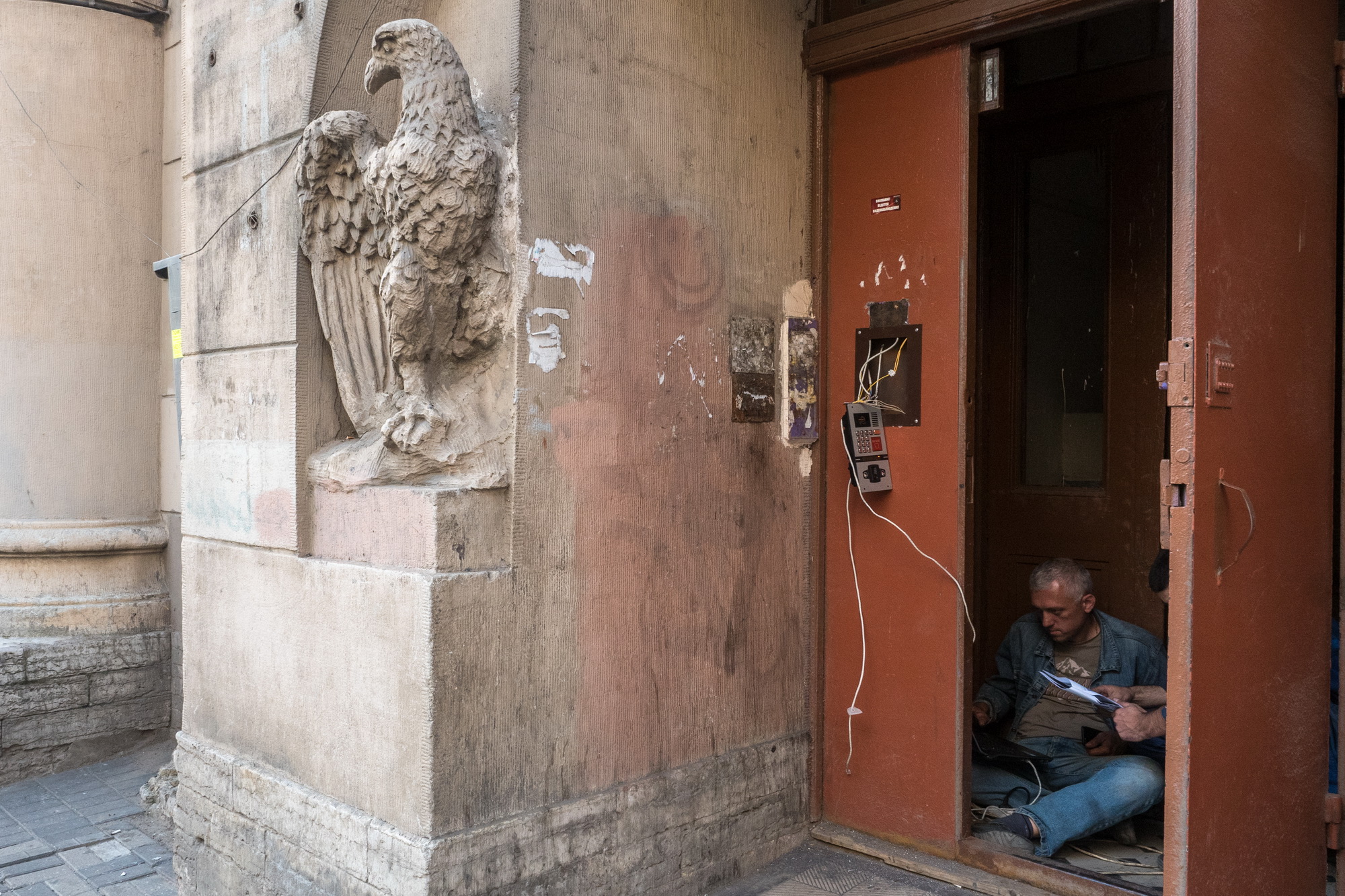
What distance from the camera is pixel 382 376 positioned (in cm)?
318

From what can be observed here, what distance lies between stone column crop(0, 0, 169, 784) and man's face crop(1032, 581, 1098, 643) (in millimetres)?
4177

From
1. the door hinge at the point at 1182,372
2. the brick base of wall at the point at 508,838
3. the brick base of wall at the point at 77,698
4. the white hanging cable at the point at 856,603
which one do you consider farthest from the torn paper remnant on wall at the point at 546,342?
the brick base of wall at the point at 77,698

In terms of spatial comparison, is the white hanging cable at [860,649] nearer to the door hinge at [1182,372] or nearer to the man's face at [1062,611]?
the man's face at [1062,611]

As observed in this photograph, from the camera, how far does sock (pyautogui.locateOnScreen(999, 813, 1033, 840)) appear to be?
348 cm

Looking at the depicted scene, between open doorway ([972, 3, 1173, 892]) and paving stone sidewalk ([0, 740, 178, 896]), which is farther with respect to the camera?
open doorway ([972, 3, 1173, 892])

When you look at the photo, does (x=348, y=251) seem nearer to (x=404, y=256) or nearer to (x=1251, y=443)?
(x=404, y=256)

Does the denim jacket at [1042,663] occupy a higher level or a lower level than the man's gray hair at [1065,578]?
lower

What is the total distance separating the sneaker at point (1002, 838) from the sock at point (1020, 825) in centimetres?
1

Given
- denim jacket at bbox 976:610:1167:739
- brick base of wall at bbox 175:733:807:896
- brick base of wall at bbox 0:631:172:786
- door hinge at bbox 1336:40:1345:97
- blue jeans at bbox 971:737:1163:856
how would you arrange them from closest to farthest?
brick base of wall at bbox 175:733:807:896 < door hinge at bbox 1336:40:1345:97 < blue jeans at bbox 971:737:1163:856 < denim jacket at bbox 976:610:1167:739 < brick base of wall at bbox 0:631:172:786

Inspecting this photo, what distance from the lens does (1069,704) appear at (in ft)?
12.7

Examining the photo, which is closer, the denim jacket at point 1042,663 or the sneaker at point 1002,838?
the sneaker at point 1002,838

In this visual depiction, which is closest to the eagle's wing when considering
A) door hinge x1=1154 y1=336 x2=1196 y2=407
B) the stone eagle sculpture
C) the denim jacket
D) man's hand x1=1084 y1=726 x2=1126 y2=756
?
the stone eagle sculpture

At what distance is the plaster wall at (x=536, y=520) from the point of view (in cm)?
284

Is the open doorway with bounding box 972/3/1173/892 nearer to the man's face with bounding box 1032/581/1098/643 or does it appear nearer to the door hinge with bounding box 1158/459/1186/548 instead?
the man's face with bounding box 1032/581/1098/643
